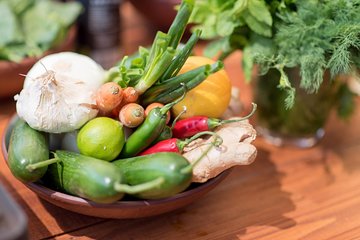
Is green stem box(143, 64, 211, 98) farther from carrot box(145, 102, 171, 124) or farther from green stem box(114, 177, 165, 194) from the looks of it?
green stem box(114, 177, 165, 194)

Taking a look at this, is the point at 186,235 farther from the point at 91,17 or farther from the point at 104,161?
the point at 91,17

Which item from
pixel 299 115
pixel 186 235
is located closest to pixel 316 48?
pixel 299 115

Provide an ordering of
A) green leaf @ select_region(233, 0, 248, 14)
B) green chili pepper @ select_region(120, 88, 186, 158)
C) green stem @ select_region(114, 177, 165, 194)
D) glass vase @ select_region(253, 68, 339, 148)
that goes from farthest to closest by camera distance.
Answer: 1. glass vase @ select_region(253, 68, 339, 148)
2. green leaf @ select_region(233, 0, 248, 14)
3. green chili pepper @ select_region(120, 88, 186, 158)
4. green stem @ select_region(114, 177, 165, 194)

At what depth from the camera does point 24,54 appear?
1013 millimetres

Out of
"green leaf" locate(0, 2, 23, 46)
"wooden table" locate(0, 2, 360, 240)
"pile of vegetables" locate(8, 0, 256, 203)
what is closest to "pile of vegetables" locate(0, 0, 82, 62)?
"green leaf" locate(0, 2, 23, 46)

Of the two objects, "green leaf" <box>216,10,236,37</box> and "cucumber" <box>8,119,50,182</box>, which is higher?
"green leaf" <box>216,10,236,37</box>

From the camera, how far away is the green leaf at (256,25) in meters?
0.83

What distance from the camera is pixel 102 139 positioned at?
0.67 meters

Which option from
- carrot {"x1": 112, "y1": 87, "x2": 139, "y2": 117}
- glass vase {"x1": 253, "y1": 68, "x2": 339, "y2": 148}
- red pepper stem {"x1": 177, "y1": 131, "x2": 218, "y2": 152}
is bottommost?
glass vase {"x1": 253, "y1": 68, "x2": 339, "y2": 148}

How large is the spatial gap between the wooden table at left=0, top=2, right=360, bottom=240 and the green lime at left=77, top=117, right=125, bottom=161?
12cm

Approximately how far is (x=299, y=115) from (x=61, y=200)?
1.51ft

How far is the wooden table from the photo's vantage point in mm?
747

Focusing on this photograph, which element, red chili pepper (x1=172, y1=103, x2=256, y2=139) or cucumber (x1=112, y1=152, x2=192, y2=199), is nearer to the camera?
cucumber (x1=112, y1=152, x2=192, y2=199)

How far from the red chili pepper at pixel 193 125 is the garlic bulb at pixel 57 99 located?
118 mm
